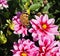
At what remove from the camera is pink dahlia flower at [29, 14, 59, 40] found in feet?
5.39

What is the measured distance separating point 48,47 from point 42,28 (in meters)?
0.11

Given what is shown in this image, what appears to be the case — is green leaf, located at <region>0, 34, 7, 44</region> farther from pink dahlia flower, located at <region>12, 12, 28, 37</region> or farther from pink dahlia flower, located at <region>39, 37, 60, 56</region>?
pink dahlia flower, located at <region>39, 37, 60, 56</region>

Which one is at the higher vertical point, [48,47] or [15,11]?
[15,11]

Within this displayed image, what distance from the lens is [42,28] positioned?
1.68 m

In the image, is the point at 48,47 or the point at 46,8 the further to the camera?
the point at 46,8

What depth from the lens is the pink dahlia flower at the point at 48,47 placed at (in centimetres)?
160

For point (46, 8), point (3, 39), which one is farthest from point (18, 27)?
point (46, 8)

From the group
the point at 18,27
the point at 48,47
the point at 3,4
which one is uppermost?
the point at 3,4

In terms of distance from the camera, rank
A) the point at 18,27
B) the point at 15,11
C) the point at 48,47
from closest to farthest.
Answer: the point at 48,47
the point at 18,27
the point at 15,11

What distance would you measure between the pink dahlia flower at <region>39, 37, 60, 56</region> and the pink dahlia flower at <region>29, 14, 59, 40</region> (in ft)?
0.12

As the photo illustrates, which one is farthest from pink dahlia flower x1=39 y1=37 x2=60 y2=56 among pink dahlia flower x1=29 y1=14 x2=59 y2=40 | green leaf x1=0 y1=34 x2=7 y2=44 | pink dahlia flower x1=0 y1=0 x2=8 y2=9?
pink dahlia flower x1=0 y1=0 x2=8 y2=9

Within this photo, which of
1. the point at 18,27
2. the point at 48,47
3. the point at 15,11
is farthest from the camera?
the point at 15,11

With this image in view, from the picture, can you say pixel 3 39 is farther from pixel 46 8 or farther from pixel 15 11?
pixel 46 8

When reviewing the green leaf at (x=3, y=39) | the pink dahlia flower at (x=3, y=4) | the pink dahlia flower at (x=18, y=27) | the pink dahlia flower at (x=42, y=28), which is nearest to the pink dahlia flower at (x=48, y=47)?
the pink dahlia flower at (x=42, y=28)
